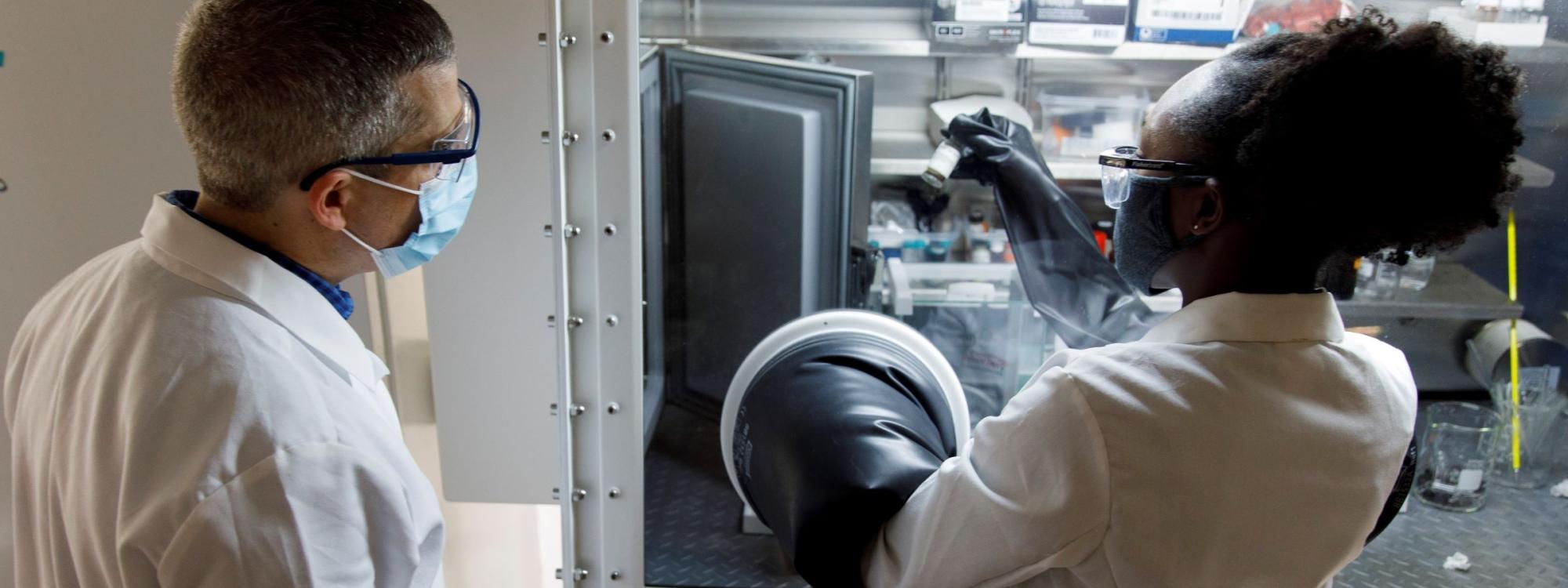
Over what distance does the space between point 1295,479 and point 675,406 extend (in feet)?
3.58

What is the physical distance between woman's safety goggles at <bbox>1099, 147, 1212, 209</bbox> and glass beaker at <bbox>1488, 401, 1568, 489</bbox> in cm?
107

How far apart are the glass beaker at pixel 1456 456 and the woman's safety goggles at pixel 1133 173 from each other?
3.30ft

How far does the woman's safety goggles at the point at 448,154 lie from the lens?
3.50 feet

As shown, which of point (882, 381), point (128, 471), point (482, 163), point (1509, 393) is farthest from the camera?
point (1509, 393)

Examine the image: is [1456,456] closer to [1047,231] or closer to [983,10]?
[1047,231]

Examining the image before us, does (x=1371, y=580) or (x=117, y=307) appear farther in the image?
(x=1371, y=580)

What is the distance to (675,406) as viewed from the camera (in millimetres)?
1867

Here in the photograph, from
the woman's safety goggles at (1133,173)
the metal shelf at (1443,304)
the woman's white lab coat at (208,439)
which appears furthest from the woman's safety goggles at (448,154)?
the metal shelf at (1443,304)

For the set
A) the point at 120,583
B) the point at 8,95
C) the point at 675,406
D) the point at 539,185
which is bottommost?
the point at 675,406

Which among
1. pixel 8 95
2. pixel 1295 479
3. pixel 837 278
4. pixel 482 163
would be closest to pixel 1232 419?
pixel 1295 479

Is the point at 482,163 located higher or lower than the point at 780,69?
lower

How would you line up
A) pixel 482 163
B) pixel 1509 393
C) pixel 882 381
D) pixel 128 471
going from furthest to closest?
pixel 1509 393, pixel 482 163, pixel 882 381, pixel 128 471

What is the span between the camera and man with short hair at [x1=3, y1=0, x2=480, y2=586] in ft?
3.18

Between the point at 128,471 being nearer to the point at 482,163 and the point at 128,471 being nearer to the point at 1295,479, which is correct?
the point at 482,163
